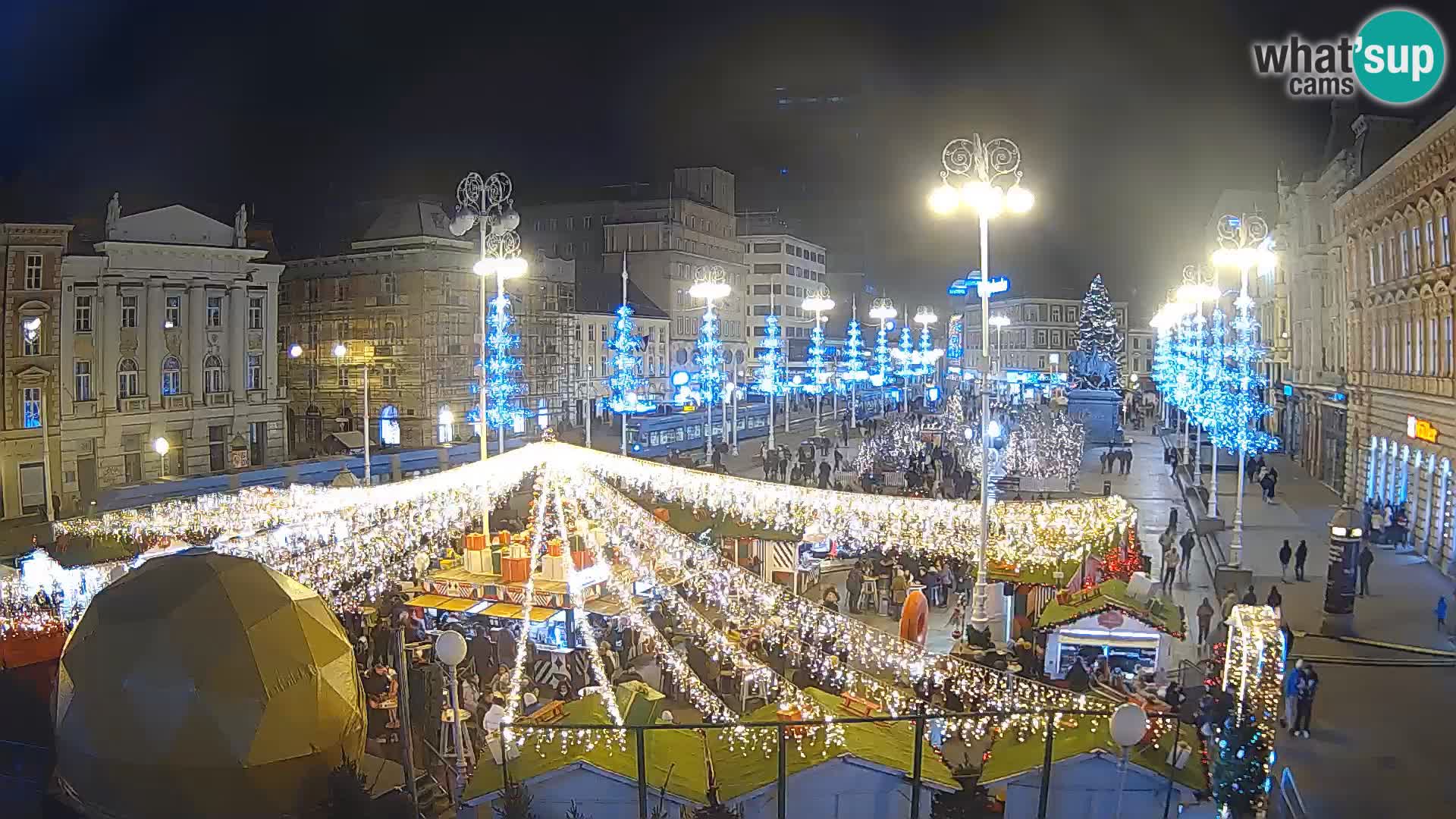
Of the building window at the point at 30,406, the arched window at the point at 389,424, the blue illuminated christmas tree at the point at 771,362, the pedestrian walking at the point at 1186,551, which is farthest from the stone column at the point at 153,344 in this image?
the pedestrian walking at the point at 1186,551

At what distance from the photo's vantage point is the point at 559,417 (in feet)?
202

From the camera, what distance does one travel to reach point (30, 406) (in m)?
35.4

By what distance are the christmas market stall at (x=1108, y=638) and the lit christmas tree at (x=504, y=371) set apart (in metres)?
31.6

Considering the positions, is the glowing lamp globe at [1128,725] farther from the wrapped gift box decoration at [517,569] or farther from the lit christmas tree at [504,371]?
the lit christmas tree at [504,371]

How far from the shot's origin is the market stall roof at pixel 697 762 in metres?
9.80

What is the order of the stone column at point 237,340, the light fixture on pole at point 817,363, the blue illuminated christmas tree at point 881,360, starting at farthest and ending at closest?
the blue illuminated christmas tree at point 881,360 < the light fixture on pole at point 817,363 < the stone column at point 237,340

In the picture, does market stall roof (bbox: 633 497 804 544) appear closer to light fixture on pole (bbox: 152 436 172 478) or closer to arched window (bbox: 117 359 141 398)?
light fixture on pole (bbox: 152 436 172 478)

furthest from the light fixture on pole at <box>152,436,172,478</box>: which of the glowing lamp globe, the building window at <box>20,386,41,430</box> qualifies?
the glowing lamp globe

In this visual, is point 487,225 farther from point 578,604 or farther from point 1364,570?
point 1364,570

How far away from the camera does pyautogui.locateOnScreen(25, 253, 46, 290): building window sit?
115ft

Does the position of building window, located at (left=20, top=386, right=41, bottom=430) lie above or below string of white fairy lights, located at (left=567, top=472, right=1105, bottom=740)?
above

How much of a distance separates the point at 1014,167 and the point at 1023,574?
6924 mm

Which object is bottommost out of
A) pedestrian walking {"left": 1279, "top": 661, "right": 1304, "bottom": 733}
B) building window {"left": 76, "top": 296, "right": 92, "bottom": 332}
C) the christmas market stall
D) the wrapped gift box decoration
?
pedestrian walking {"left": 1279, "top": 661, "right": 1304, "bottom": 733}

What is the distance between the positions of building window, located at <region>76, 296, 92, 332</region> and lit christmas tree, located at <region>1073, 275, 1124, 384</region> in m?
50.0
